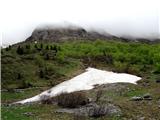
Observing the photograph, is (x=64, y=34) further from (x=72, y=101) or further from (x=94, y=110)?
(x=94, y=110)

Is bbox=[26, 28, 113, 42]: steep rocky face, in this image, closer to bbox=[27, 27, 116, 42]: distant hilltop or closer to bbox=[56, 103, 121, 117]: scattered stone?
bbox=[27, 27, 116, 42]: distant hilltop

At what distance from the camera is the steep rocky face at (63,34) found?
12904cm

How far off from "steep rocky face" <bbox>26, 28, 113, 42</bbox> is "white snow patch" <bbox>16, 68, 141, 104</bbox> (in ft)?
266

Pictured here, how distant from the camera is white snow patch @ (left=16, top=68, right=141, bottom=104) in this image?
38.4 metres

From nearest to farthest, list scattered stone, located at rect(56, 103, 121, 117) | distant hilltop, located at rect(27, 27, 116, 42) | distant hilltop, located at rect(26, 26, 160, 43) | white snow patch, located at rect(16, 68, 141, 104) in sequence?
scattered stone, located at rect(56, 103, 121, 117) → white snow patch, located at rect(16, 68, 141, 104) → distant hilltop, located at rect(27, 27, 116, 42) → distant hilltop, located at rect(26, 26, 160, 43)

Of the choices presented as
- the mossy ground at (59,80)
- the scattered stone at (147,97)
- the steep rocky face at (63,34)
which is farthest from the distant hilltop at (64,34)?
the scattered stone at (147,97)

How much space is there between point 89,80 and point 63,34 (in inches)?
3548

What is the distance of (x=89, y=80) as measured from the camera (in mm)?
42156

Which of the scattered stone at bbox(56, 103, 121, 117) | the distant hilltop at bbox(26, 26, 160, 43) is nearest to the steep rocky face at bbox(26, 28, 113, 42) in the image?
the distant hilltop at bbox(26, 26, 160, 43)

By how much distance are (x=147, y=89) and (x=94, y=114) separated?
1105 centimetres

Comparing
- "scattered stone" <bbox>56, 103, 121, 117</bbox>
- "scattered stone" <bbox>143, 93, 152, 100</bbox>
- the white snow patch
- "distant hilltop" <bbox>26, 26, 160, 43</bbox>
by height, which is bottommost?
"distant hilltop" <bbox>26, 26, 160, 43</bbox>

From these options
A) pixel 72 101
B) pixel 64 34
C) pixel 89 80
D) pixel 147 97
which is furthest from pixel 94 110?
pixel 64 34

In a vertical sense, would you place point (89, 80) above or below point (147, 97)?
below

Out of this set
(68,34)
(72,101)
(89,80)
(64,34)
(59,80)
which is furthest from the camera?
(68,34)
